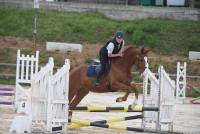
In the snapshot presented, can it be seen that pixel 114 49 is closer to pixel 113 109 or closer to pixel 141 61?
pixel 141 61

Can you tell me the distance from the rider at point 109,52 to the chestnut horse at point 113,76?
132mm

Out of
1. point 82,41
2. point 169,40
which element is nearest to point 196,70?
point 169,40

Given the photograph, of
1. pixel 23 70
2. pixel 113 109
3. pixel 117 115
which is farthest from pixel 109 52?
pixel 117 115

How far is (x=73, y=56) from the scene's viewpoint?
3512 cm

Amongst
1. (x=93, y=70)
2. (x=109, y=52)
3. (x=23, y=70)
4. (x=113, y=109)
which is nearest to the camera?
(x=113, y=109)

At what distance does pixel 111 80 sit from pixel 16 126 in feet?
9.33

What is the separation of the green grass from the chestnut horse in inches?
751

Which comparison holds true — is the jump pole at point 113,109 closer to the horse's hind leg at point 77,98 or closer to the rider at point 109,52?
the horse's hind leg at point 77,98

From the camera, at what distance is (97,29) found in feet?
127

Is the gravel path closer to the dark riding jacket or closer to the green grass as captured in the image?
the dark riding jacket

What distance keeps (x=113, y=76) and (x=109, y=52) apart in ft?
1.89

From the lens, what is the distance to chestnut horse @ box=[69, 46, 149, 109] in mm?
17672

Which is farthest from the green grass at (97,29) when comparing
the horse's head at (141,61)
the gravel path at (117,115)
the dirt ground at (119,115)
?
the horse's head at (141,61)

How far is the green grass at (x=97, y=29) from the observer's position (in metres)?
37.5
